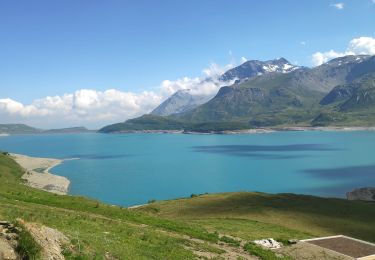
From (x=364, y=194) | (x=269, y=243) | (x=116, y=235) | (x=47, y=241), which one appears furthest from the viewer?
(x=364, y=194)

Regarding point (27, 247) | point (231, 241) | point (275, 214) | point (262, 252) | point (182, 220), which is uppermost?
point (27, 247)

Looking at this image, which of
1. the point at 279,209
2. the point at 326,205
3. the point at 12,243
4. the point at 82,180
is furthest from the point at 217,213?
the point at 82,180

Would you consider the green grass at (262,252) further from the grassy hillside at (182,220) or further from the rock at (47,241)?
the rock at (47,241)

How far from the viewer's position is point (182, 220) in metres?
50.1

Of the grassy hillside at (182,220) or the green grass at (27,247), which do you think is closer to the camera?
the green grass at (27,247)

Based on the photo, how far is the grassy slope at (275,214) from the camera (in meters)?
51.7

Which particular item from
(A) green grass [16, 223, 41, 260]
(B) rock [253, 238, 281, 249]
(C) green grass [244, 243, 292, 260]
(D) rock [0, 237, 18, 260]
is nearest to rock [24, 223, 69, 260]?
(A) green grass [16, 223, 41, 260]

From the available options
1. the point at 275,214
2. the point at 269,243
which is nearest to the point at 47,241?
the point at 269,243

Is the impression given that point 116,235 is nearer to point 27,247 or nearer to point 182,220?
point 27,247

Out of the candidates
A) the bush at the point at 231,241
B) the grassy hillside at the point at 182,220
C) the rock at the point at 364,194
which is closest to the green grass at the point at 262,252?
the bush at the point at 231,241

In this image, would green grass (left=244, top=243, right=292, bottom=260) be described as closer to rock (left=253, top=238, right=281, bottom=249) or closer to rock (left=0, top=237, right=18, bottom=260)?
rock (left=253, top=238, right=281, bottom=249)

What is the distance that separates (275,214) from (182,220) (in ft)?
66.0

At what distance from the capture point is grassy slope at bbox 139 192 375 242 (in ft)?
170

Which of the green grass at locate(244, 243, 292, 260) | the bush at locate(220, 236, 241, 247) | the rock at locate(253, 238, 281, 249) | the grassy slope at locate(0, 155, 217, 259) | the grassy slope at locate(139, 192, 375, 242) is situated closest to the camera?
the grassy slope at locate(0, 155, 217, 259)
